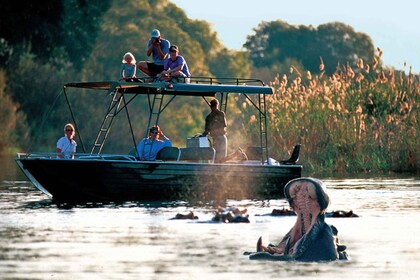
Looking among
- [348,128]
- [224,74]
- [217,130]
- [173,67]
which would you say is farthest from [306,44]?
[173,67]

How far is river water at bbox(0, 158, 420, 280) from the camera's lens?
51.8 feet

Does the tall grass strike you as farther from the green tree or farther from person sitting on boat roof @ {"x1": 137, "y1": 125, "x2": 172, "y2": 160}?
the green tree

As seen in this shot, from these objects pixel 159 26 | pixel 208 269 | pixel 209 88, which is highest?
pixel 159 26

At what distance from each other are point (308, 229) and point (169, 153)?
1161cm

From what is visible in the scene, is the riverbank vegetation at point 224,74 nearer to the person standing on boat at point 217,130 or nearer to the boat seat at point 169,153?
the person standing on boat at point 217,130

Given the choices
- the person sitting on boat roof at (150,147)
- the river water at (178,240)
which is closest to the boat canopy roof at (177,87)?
the person sitting on boat roof at (150,147)

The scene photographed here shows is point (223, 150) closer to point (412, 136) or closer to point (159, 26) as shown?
point (412, 136)

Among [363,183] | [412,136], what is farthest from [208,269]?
[412,136]

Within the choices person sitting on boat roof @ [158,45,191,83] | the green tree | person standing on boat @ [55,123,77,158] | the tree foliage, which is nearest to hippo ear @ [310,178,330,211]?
person sitting on boat roof @ [158,45,191,83]

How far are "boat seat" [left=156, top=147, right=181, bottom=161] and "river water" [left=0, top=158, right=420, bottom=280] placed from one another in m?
1.08

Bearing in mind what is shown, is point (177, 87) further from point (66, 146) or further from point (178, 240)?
point (178, 240)

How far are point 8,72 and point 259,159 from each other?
3672 centimetres

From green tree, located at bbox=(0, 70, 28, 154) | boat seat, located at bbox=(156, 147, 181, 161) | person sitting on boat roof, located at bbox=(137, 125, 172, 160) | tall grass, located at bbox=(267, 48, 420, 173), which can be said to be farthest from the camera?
green tree, located at bbox=(0, 70, 28, 154)

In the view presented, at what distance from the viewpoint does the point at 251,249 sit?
17984mm
